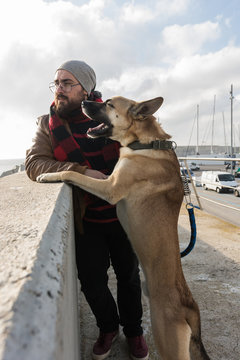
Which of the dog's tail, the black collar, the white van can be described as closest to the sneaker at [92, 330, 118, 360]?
the dog's tail

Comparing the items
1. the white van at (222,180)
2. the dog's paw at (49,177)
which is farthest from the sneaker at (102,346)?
the white van at (222,180)

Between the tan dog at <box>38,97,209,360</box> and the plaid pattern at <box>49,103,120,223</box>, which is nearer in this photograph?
the tan dog at <box>38,97,209,360</box>

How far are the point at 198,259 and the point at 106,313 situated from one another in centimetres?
204

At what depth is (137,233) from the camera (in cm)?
189

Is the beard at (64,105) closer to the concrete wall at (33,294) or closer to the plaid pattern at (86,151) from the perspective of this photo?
the plaid pattern at (86,151)

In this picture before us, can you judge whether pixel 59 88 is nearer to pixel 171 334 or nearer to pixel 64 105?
pixel 64 105

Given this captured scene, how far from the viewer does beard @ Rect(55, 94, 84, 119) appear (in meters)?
2.18

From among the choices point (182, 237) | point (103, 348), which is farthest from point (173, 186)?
point (182, 237)

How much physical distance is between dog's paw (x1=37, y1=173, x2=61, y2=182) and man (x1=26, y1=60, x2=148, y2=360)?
0.08 m

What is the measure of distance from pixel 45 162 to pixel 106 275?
44.5 inches

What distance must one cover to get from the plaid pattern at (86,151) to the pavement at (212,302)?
3.69 ft

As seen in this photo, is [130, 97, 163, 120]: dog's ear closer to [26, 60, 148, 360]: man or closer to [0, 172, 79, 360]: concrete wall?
[26, 60, 148, 360]: man

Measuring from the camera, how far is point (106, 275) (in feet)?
6.77

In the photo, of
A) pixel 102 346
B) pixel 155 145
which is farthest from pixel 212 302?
pixel 155 145
